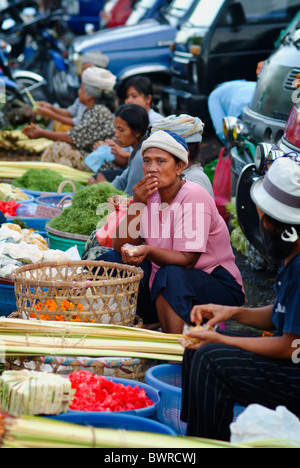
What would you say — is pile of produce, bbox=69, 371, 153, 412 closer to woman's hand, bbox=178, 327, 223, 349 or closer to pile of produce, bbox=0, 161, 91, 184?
woman's hand, bbox=178, 327, 223, 349

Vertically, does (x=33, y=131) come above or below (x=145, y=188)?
below

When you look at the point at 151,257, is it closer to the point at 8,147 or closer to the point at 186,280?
the point at 186,280

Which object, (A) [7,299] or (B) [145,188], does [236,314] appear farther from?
(A) [7,299]

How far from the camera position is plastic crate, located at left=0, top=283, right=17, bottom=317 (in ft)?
13.5

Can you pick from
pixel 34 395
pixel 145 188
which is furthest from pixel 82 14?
pixel 34 395

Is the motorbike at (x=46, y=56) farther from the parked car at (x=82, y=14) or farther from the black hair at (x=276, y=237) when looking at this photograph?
the black hair at (x=276, y=237)

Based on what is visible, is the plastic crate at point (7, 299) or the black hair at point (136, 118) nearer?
the plastic crate at point (7, 299)

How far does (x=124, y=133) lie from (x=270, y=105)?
1.22 metres

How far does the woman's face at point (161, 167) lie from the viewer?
3.80 meters

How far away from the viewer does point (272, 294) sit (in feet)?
17.4

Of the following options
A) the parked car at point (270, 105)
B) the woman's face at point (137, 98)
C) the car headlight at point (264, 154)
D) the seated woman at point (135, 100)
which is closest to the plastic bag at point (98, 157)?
the seated woman at point (135, 100)

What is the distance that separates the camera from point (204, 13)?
9.23 metres

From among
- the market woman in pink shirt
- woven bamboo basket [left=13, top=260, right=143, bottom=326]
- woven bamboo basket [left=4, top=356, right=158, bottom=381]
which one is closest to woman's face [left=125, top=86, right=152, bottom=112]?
the market woman in pink shirt
